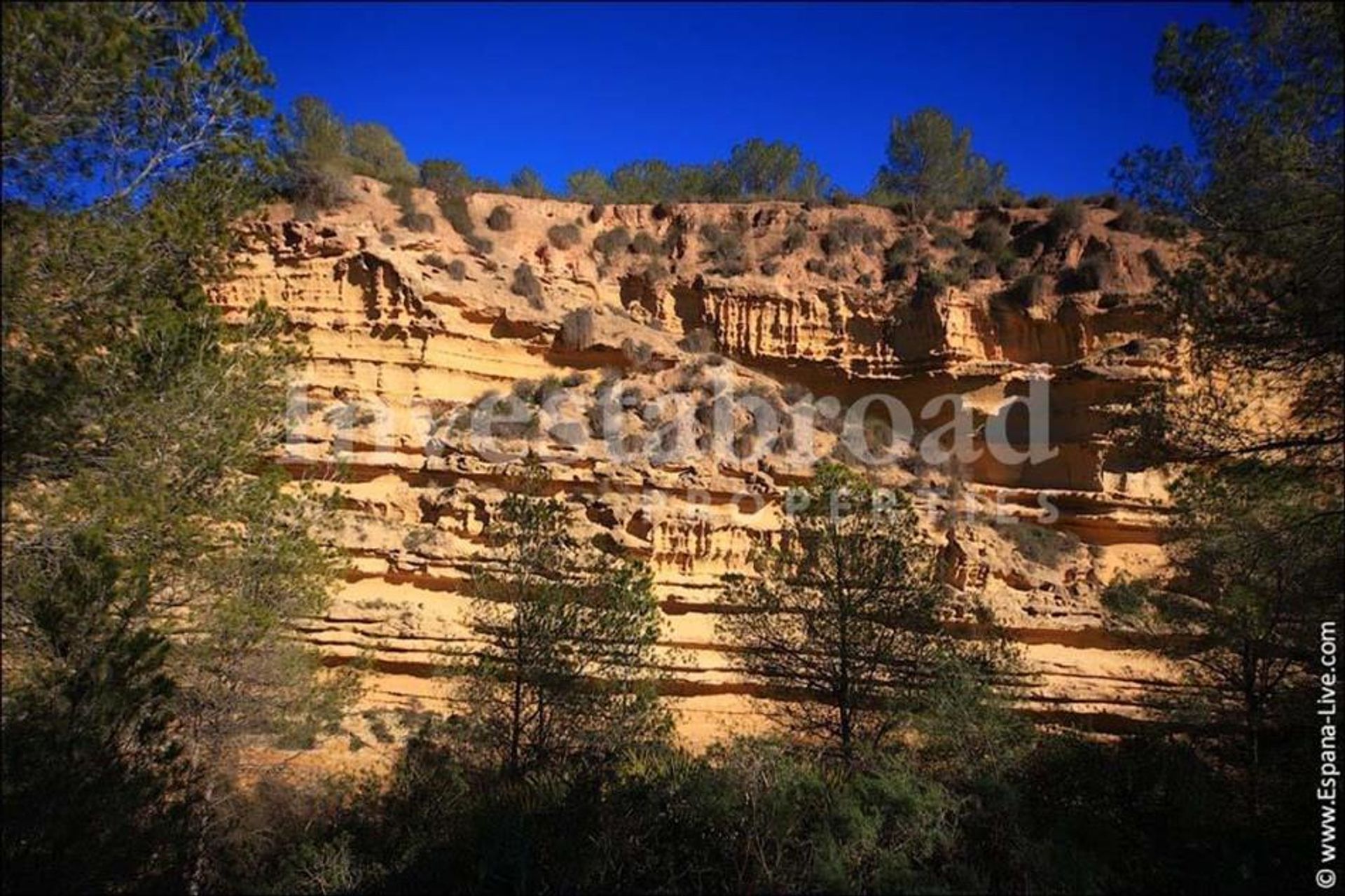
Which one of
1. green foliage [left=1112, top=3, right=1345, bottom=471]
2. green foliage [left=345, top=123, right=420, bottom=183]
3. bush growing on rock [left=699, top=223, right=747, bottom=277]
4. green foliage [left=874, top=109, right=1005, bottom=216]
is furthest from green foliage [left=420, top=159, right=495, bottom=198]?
green foliage [left=1112, top=3, right=1345, bottom=471]

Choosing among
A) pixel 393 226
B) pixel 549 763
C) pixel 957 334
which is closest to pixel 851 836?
pixel 549 763

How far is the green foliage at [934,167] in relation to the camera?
31.9 m

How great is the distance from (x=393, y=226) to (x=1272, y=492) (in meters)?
24.4

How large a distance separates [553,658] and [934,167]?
30.6 meters

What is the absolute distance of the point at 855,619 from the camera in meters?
11.4

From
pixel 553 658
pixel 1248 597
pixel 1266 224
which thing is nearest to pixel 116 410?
pixel 553 658

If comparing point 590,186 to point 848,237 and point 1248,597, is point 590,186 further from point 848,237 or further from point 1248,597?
point 1248,597

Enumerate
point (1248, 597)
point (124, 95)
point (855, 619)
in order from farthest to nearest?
1. point (855, 619)
2. point (1248, 597)
3. point (124, 95)

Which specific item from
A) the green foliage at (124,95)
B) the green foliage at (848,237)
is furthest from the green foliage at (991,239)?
the green foliage at (124,95)

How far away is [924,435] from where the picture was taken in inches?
898

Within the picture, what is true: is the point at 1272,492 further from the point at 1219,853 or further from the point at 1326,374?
the point at 1219,853

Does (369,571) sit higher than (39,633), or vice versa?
(39,633)

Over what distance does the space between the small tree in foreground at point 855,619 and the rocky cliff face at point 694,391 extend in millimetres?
3641

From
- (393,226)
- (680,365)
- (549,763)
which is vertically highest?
(393,226)
